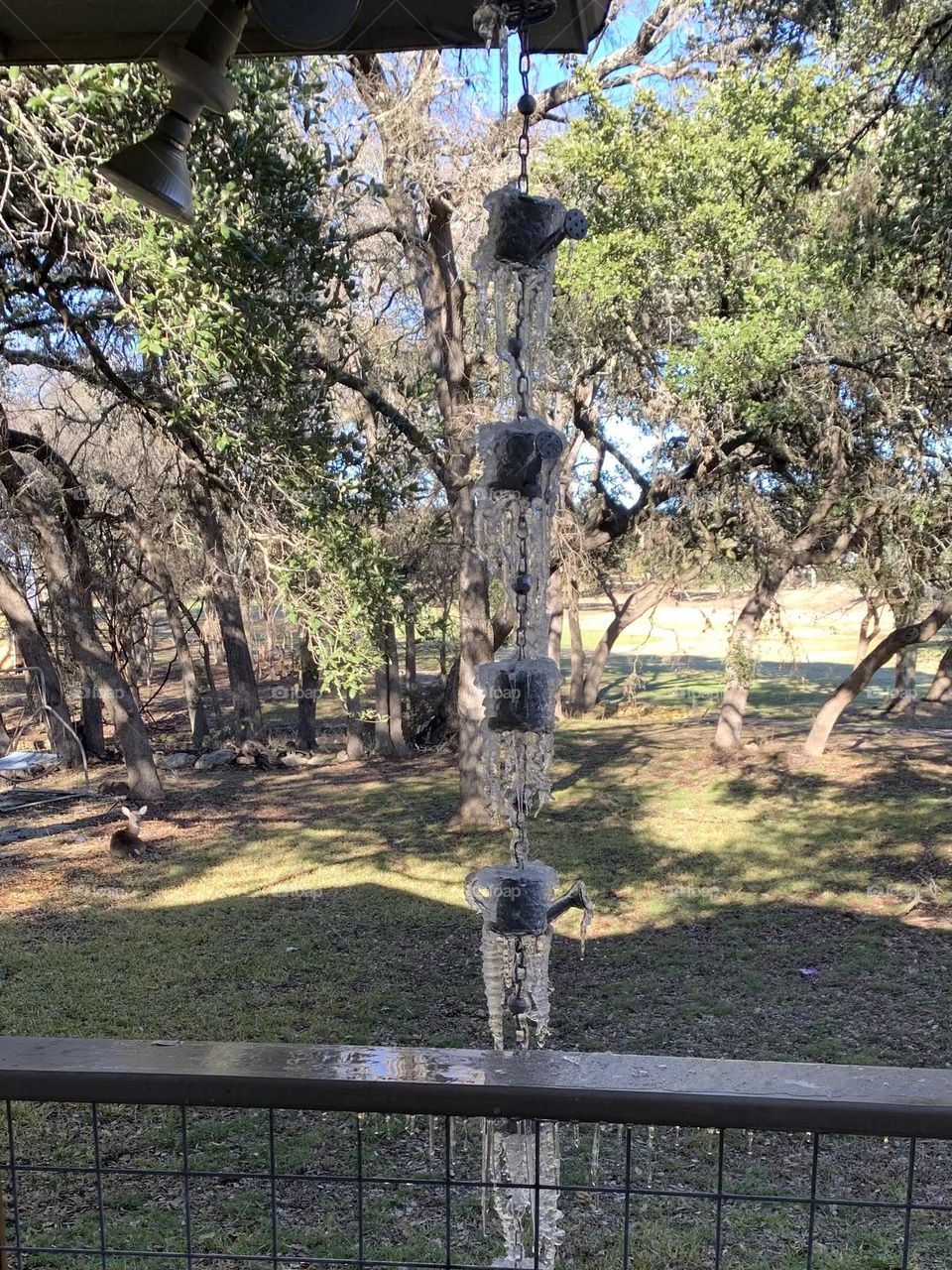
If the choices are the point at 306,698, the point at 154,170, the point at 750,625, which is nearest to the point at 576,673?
the point at 306,698

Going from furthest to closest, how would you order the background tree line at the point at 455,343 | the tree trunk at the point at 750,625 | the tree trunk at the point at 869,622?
the tree trunk at the point at 869,622 < the tree trunk at the point at 750,625 < the background tree line at the point at 455,343

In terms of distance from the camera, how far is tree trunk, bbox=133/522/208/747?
1000cm

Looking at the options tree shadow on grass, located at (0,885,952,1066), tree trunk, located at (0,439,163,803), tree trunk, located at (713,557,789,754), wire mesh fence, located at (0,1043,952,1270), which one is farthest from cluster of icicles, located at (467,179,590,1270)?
tree trunk, located at (713,557,789,754)

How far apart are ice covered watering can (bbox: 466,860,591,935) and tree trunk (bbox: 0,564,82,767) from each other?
26.5 feet

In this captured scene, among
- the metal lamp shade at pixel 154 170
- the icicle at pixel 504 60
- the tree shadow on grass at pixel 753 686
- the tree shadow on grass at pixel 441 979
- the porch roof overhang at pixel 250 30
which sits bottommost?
the tree shadow on grass at pixel 441 979

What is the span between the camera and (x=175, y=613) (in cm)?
1193

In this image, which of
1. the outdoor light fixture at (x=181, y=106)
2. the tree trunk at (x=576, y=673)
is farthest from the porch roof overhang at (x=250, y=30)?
the tree trunk at (x=576, y=673)

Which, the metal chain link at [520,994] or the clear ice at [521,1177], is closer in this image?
the clear ice at [521,1177]

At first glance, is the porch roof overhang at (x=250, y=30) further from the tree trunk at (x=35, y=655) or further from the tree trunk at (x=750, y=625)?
the tree trunk at (x=750, y=625)

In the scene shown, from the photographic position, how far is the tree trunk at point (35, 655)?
9430 mm

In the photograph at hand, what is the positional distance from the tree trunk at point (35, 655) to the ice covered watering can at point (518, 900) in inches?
318

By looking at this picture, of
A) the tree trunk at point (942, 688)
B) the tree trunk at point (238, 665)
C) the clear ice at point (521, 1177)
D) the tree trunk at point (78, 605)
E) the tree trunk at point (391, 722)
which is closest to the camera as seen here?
the clear ice at point (521, 1177)

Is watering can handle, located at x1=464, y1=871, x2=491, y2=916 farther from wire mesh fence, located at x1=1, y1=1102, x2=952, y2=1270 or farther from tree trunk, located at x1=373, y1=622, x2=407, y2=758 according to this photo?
tree trunk, located at x1=373, y1=622, x2=407, y2=758

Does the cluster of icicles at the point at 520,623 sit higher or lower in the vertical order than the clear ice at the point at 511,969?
higher
